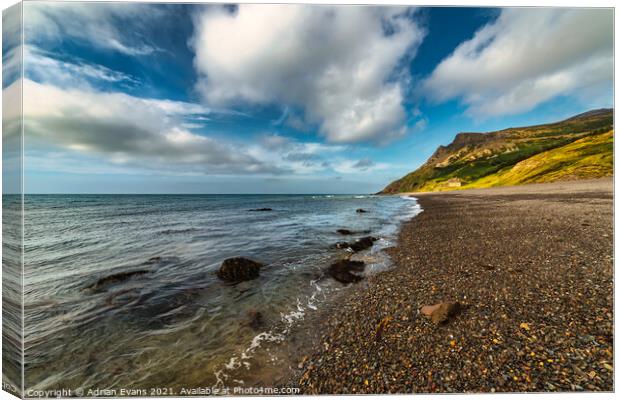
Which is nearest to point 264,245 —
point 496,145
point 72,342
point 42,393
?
point 72,342

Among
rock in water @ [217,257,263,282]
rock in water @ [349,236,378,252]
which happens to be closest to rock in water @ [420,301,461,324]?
rock in water @ [217,257,263,282]

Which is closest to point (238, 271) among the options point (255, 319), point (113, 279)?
point (255, 319)

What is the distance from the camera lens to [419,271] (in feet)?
26.2

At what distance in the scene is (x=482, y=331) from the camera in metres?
4.30

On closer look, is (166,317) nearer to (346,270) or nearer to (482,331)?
(346,270)

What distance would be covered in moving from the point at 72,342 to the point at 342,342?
22.6 feet

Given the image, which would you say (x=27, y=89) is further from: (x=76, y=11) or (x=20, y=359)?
(x=20, y=359)

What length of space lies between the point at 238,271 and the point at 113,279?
5.46 meters

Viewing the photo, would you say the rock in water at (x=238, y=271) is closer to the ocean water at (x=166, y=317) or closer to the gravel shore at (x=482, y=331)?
the ocean water at (x=166, y=317)

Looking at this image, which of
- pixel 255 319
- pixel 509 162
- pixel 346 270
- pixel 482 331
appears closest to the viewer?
pixel 482 331

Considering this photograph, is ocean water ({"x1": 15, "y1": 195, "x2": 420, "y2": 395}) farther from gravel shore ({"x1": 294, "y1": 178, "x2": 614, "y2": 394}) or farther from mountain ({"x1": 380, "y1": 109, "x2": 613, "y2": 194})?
mountain ({"x1": 380, "y1": 109, "x2": 613, "y2": 194})

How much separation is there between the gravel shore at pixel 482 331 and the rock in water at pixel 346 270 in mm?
795

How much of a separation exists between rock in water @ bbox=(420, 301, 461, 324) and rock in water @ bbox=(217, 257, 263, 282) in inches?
265

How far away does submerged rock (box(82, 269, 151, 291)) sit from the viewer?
880 centimetres
